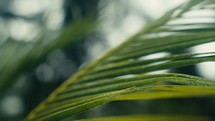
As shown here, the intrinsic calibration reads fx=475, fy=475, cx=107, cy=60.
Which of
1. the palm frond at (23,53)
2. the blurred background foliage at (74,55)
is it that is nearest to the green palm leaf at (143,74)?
the palm frond at (23,53)

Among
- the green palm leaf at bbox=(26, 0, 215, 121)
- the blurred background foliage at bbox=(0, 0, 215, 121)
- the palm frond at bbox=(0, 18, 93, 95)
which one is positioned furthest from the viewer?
the blurred background foliage at bbox=(0, 0, 215, 121)

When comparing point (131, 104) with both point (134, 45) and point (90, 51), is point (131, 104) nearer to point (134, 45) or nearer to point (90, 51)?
point (90, 51)

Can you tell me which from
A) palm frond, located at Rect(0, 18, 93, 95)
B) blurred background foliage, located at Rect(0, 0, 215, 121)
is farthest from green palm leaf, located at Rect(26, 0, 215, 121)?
blurred background foliage, located at Rect(0, 0, 215, 121)

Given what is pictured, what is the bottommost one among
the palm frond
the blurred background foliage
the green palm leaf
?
the green palm leaf

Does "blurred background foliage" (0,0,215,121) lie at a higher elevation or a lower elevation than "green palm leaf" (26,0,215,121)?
higher

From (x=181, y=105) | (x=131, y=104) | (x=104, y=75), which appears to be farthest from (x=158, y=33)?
(x=181, y=105)

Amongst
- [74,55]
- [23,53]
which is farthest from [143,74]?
[74,55]

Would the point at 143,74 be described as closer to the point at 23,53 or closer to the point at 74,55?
the point at 23,53

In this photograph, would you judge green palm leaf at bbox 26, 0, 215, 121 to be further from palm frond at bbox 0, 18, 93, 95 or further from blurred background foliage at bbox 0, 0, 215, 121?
blurred background foliage at bbox 0, 0, 215, 121

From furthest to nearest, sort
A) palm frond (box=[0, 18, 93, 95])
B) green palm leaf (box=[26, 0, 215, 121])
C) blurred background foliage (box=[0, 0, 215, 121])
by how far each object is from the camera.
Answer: blurred background foliage (box=[0, 0, 215, 121]) → palm frond (box=[0, 18, 93, 95]) → green palm leaf (box=[26, 0, 215, 121])
